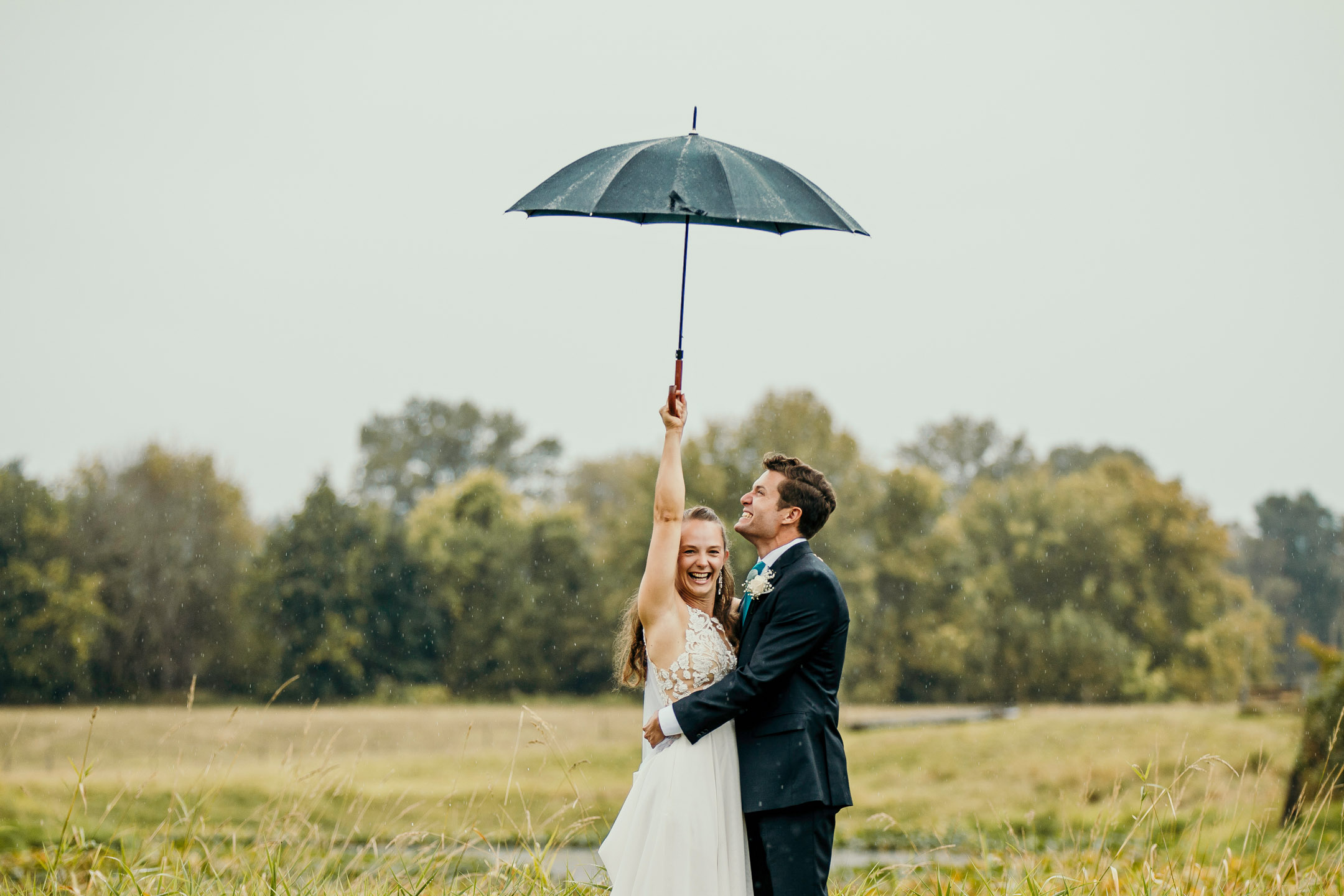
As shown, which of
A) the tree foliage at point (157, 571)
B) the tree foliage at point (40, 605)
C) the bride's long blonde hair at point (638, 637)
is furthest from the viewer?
the tree foliage at point (157, 571)

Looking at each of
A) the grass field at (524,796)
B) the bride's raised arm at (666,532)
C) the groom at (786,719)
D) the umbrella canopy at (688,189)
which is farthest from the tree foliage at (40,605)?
the groom at (786,719)

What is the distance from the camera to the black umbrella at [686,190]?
4.44 metres

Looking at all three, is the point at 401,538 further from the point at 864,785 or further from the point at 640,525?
the point at 864,785

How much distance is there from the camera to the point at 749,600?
471 centimetres

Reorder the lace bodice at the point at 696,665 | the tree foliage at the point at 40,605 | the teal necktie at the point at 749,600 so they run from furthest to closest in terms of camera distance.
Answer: the tree foliage at the point at 40,605, the teal necktie at the point at 749,600, the lace bodice at the point at 696,665

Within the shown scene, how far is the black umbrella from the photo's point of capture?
4.44m

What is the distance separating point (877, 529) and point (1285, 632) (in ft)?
63.2

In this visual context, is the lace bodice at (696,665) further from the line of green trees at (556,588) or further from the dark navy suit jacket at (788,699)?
the line of green trees at (556,588)

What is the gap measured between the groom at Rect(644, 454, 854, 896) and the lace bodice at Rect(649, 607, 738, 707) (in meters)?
0.11

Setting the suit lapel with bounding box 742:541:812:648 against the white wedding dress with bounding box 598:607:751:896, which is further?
the suit lapel with bounding box 742:541:812:648

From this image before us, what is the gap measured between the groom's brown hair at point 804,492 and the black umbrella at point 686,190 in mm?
538

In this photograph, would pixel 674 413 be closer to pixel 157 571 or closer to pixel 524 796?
pixel 524 796

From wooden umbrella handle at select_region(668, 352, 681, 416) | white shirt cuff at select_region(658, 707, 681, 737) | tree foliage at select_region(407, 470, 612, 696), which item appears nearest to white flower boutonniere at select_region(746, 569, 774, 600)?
white shirt cuff at select_region(658, 707, 681, 737)

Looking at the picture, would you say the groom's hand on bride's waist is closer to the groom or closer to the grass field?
the groom
